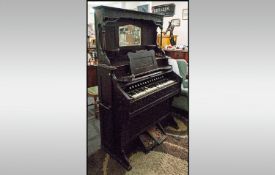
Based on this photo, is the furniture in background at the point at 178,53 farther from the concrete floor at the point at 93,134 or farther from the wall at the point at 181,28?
the concrete floor at the point at 93,134

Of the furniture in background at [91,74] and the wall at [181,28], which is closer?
the furniture in background at [91,74]

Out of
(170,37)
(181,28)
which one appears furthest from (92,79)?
(181,28)

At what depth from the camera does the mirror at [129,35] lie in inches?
86.9

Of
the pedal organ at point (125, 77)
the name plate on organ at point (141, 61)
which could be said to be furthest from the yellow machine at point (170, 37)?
the name plate on organ at point (141, 61)

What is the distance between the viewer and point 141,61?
2.20 metres

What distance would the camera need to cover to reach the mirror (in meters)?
2.21

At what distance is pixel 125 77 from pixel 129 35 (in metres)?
0.62

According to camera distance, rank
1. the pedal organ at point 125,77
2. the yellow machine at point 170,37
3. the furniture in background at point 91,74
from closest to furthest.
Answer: the pedal organ at point 125,77 < the furniture in background at point 91,74 < the yellow machine at point 170,37

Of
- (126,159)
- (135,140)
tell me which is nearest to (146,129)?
→ (135,140)

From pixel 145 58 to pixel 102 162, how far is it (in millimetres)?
1236

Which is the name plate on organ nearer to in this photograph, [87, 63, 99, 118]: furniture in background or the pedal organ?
the pedal organ

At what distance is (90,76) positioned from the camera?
2.72 metres

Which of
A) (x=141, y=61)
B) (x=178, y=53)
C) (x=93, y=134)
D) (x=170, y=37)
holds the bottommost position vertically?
(x=93, y=134)

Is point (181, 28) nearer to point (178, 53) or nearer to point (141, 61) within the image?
point (178, 53)
